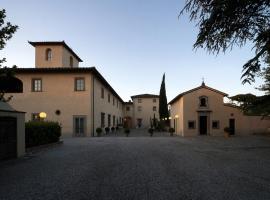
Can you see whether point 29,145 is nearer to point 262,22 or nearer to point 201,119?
point 262,22

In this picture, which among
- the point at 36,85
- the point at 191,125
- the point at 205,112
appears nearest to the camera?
the point at 36,85

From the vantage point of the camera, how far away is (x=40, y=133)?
14305mm

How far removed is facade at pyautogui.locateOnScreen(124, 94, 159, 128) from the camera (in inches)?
2534

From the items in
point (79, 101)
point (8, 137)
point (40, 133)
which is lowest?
point (40, 133)

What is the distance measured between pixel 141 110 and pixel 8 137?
5531 cm

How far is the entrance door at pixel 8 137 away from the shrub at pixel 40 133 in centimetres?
222

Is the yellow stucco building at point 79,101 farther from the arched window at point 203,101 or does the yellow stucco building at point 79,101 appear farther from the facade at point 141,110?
the facade at point 141,110

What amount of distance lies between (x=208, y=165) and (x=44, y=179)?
5852 mm

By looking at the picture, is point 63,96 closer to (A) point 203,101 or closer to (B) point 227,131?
(A) point 203,101

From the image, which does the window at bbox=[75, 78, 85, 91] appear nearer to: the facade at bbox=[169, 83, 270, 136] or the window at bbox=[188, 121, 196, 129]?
the facade at bbox=[169, 83, 270, 136]

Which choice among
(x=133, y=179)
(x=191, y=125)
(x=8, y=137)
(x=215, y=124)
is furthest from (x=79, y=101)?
(x=133, y=179)

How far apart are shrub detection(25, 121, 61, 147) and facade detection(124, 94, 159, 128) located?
47.3 metres

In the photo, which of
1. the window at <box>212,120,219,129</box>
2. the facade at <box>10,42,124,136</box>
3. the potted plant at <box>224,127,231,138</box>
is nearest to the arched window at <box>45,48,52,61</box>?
the facade at <box>10,42,124,136</box>

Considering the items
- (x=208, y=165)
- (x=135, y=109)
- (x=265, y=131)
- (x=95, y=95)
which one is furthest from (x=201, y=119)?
(x=135, y=109)
